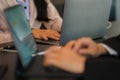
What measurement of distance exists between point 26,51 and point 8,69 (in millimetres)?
167

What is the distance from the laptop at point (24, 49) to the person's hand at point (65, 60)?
0.04m

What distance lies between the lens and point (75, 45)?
101cm

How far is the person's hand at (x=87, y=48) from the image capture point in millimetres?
990

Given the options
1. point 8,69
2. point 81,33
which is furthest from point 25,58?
point 81,33

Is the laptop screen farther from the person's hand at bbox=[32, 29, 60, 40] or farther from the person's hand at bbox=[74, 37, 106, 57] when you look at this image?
the person's hand at bbox=[32, 29, 60, 40]

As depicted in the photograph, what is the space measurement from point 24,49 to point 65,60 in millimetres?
297

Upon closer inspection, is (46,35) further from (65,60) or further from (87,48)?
(65,60)

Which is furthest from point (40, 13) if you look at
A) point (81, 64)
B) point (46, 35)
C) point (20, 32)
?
point (81, 64)

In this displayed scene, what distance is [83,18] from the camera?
4.92 feet

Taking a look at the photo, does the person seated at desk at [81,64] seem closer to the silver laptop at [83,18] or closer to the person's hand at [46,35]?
the silver laptop at [83,18]

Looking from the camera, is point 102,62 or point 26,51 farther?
point 26,51

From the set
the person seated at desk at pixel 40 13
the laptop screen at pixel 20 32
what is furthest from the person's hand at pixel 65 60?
the person seated at desk at pixel 40 13

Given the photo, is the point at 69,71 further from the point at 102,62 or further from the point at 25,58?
the point at 25,58

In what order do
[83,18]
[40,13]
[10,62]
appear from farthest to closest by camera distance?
[40,13] → [83,18] → [10,62]
